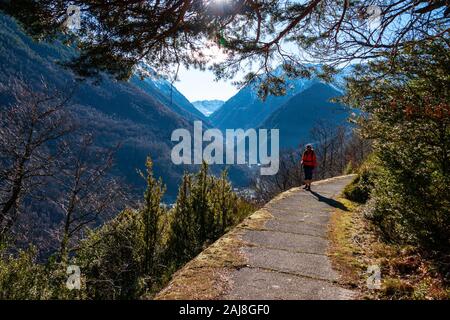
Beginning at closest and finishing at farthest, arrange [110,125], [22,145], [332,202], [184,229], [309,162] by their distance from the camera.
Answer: [184,229]
[332,202]
[309,162]
[22,145]
[110,125]

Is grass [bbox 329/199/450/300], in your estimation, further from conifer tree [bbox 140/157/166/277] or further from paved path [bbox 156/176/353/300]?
conifer tree [bbox 140/157/166/277]

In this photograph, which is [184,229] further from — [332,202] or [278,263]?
[332,202]

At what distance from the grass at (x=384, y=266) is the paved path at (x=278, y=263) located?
0.16 meters

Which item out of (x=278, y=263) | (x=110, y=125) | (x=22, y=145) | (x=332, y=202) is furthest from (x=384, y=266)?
(x=110, y=125)

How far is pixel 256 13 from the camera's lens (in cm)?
677

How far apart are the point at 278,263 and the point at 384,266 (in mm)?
1198

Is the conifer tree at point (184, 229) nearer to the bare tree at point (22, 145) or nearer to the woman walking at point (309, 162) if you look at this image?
the bare tree at point (22, 145)

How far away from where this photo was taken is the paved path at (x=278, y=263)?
10.4 feet

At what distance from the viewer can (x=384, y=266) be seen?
394 cm
